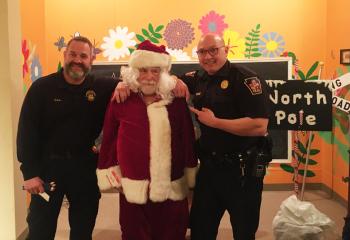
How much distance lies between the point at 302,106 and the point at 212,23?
1.53 meters

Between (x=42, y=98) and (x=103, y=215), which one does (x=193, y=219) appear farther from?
(x=103, y=215)

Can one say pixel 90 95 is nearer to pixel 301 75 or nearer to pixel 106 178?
pixel 106 178

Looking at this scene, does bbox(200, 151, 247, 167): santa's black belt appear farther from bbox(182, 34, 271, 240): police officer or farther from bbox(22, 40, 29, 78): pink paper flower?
bbox(22, 40, 29, 78): pink paper flower

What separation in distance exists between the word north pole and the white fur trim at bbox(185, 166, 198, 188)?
1.52m

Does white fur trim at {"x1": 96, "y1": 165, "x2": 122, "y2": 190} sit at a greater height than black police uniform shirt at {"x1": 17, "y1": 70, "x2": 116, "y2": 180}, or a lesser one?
lesser

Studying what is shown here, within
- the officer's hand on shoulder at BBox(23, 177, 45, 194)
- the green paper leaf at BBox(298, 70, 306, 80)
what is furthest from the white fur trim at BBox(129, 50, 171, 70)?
the green paper leaf at BBox(298, 70, 306, 80)

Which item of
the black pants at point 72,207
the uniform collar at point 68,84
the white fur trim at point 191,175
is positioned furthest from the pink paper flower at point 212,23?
the black pants at point 72,207

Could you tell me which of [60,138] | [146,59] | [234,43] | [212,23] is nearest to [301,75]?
[234,43]

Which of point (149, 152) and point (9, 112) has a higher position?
point (9, 112)

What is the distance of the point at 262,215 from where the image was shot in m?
3.84

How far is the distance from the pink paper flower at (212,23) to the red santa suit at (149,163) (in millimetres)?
2463

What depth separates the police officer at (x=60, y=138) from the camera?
220cm

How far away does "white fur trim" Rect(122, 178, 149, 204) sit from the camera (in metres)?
2.16

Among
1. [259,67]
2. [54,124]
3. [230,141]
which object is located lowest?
[230,141]
